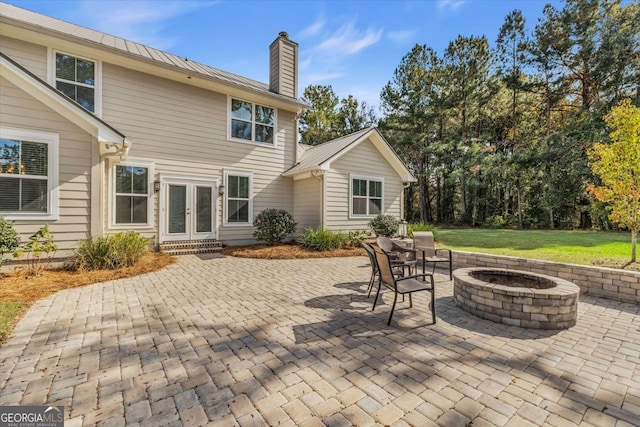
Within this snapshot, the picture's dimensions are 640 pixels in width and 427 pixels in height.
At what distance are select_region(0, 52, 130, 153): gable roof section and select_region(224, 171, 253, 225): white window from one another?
3882mm

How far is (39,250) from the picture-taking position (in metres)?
6.20

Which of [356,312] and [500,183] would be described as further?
[500,183]

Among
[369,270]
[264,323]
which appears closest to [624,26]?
[369,270]

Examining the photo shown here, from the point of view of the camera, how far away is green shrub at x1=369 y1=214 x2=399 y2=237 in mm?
11672

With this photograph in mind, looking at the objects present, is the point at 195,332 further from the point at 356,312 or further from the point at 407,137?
the point at 407,137

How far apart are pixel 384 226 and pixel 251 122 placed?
22.5ft

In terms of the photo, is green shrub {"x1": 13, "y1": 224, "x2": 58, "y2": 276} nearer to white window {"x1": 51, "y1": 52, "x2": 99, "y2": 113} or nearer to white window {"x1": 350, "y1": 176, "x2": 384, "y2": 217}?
white window {"x1": 51, "y1": 52, "x2": 99, "y2": 113}

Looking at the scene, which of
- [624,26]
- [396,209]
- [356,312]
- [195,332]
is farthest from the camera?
[624,26]

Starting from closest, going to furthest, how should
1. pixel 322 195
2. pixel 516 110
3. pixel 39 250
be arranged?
pixel 39 250
pixel 322 195
pixel 516 110

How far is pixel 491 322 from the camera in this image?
13.0 ft

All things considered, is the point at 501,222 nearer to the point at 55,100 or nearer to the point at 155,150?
the point at 155,150

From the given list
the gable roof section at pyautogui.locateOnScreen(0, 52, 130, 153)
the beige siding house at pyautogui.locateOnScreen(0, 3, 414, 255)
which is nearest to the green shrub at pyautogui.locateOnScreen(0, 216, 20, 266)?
the beige siding house at pyautogui.locateOnScreen(0, 3, 414, 255)

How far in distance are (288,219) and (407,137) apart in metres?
18.4

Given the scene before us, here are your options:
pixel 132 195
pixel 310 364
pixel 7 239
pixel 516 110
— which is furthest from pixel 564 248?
pixel 516 110
